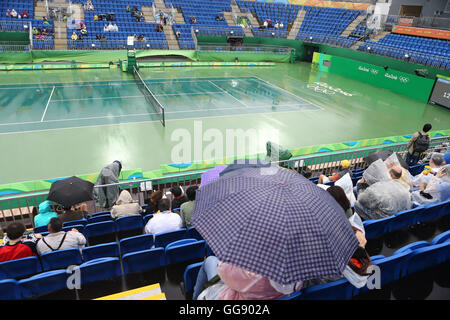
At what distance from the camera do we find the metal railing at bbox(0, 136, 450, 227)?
7.26m

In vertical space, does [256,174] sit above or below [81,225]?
above

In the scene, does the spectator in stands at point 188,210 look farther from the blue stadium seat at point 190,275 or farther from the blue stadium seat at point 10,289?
the blue stadium seat at point 10,289

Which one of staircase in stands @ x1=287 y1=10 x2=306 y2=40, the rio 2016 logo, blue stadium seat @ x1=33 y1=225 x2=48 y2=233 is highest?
staircase in stands @ x1=287 y1=10 x2=306 y2=40

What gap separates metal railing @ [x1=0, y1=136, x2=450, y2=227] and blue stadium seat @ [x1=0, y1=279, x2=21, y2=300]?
10.1ft

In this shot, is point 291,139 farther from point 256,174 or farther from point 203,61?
point 203,61

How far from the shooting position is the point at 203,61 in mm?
29938

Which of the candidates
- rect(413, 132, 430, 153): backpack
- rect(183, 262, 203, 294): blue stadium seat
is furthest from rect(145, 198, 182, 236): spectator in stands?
rect(413, 132, 430, 153): backpack

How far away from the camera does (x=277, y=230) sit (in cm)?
280

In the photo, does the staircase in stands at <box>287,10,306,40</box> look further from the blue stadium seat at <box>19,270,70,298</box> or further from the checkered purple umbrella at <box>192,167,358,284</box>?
the blue stadium seat at <box>19,270,70,298</box>

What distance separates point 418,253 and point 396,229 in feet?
5.83

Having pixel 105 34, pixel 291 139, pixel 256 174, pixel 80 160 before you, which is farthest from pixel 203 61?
pixel 256 174

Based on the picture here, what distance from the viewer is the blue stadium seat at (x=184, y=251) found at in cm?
474

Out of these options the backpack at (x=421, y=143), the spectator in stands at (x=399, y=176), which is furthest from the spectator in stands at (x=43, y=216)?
the backpack at (x=421, y=143)

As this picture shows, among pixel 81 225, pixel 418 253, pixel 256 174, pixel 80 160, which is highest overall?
pixel 256 174
